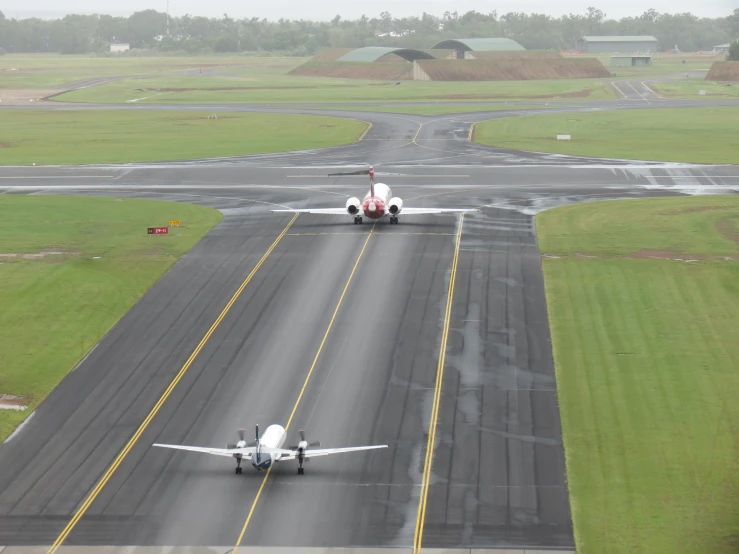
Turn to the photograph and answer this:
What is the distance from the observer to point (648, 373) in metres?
56.3

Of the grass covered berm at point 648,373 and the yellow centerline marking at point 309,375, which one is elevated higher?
the grass covered berm at point 648,373

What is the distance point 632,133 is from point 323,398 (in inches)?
4285

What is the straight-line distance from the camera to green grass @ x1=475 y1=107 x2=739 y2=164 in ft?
431

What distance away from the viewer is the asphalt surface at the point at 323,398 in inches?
1642

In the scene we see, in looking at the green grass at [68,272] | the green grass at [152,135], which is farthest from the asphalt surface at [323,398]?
the green grass at [152,135]

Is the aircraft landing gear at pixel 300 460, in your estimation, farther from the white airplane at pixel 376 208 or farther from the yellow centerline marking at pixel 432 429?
the white airplane at pixel 376 208

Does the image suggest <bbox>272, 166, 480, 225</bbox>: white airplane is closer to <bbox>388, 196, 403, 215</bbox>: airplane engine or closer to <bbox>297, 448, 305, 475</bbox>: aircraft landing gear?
<bbox>388, 196, 403, 215</bbox>: airplane engine

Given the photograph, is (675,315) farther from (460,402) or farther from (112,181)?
(112,181)

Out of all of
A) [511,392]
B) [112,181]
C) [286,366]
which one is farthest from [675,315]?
[112,181]

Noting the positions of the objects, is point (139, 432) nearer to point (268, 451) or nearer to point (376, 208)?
point (268, 451)

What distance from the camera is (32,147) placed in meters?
142

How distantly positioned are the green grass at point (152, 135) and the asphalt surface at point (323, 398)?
Result: 42.8m

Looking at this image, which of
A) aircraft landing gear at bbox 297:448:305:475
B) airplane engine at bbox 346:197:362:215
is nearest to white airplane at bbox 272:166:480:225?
airplane engine at bbox 346:197:362:215

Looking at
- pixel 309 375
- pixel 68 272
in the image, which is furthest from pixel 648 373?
pixel 68 272
